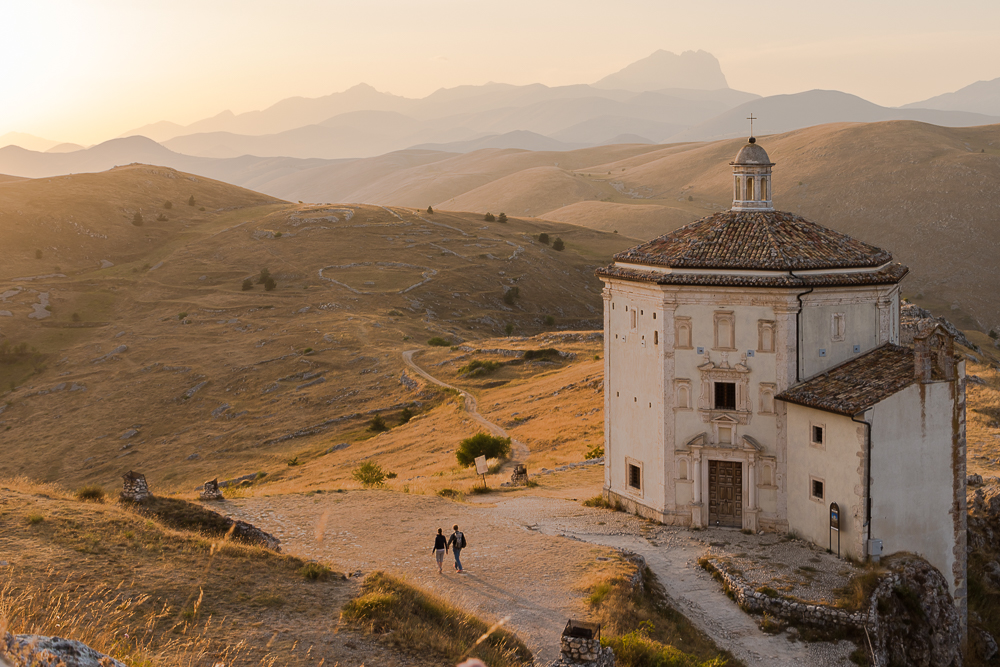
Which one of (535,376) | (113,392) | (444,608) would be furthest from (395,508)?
(113,392)

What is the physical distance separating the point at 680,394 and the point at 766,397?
3.21 m

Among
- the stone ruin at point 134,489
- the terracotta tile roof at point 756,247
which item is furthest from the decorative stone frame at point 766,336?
the stone ruin at point 134,489

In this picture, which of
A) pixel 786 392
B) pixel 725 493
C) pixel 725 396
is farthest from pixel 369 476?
pixel 786 392

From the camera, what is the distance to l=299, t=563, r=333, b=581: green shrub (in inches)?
834

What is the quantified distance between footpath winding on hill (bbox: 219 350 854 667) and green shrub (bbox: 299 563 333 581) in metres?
3.23

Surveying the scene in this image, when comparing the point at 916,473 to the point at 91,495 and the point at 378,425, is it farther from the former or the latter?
the point at 378,425

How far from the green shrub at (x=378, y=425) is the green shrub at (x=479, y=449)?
48.2 ft

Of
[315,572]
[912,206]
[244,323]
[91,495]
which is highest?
[912,206]

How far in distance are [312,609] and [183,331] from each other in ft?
264

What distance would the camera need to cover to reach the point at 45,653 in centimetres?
995

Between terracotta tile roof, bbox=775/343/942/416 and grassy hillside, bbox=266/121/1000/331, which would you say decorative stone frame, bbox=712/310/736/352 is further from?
grassy hillside, bbox=266/121/1000/331

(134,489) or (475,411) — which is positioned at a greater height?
(134,489)

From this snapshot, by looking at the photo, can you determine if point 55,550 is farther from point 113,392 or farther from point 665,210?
point 665,210

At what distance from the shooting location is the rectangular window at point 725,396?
102 ft
